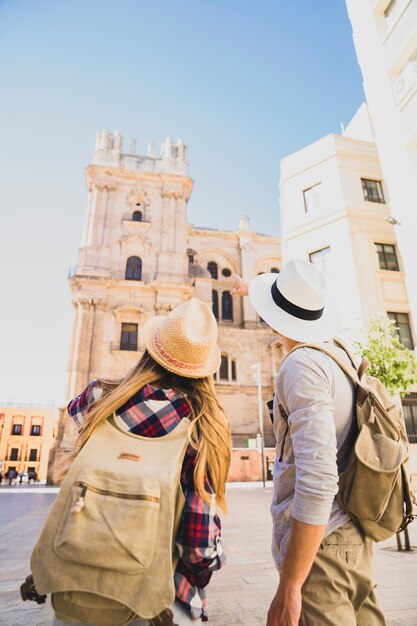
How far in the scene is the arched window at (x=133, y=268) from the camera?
29047 mm

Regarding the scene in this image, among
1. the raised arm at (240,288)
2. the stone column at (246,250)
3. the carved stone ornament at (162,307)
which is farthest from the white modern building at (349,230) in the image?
the stone column at (246,250)

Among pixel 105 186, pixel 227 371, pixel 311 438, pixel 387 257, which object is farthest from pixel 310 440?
pixel 105 186

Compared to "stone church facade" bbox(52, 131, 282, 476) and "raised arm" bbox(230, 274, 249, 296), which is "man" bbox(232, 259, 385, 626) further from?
"stone church facade" bbox(52, 131, 282, 476)

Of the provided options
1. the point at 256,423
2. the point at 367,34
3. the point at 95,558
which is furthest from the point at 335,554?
the point at 256,423

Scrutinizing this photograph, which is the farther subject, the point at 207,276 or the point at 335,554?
the point at 207,276

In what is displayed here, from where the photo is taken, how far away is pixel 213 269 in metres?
35.4

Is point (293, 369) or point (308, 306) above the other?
point (308, 306)

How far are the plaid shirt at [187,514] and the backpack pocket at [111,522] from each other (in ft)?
0.68

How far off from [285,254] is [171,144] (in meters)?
21.1

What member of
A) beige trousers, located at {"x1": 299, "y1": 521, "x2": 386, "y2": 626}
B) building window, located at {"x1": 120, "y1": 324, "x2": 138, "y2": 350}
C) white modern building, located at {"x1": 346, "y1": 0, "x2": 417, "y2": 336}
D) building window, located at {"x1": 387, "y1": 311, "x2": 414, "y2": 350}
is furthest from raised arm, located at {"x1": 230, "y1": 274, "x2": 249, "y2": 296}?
building window, located at {"x1": 120, "y1": 324, "x2": 138, "y2": 350}

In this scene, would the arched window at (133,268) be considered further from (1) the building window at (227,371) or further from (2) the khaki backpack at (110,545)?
(2) the khaki backpack at (110,545)

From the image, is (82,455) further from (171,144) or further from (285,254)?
(171,144)

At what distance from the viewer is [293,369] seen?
1684mm

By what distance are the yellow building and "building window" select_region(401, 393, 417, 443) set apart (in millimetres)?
51063
